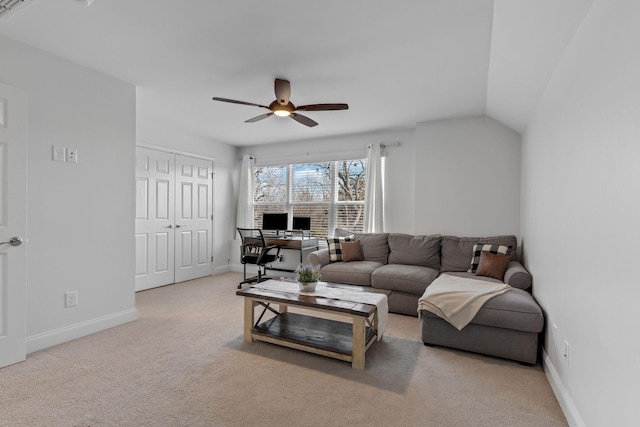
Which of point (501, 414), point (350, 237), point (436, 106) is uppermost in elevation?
point (436, 106)

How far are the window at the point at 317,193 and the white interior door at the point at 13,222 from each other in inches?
149

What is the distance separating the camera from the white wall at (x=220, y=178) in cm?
504

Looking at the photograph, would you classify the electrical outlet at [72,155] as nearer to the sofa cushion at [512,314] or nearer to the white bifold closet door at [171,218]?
the white bifold closet door at [171,218]

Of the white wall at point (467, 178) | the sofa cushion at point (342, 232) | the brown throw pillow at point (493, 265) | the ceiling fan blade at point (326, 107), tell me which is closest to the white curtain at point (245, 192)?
the sofa cushion at point (342, 232)

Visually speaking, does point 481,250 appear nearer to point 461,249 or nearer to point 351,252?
point 461,249

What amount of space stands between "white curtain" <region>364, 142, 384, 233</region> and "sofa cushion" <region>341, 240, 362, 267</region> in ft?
1.71

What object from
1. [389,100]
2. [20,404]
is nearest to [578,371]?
[389,100]

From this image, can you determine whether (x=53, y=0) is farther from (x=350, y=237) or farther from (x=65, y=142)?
(x=350, y=237)

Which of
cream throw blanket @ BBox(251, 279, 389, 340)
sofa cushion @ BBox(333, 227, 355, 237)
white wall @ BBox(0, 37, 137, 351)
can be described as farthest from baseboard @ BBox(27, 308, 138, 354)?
sofa cushion @ BBox(333, 227, 355, 237)

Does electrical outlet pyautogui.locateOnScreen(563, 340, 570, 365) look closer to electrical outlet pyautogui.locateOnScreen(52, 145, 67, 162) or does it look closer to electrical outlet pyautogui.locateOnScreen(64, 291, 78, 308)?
electrical outlet pyautogui.locateOnScreen(64, 291, 78, 308)

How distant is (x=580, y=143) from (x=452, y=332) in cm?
169

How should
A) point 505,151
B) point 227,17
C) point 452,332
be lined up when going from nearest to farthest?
1. point 227,17
2. point 452,332
3. point 505,151

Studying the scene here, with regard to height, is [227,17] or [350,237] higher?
[227,17]

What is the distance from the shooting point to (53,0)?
Answer: 1.97 meters
